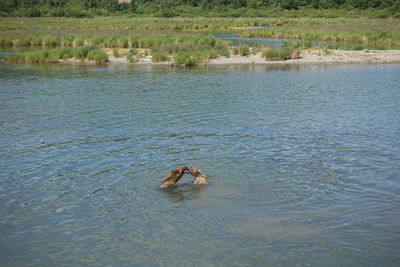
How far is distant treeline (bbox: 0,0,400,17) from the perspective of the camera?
99500 mm

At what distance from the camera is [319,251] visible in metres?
8.03

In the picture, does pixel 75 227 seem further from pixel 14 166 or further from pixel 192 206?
pixel 14 166

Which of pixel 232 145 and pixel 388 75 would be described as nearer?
pixel 232 145

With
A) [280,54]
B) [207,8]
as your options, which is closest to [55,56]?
[280,54]

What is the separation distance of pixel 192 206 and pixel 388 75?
916 inches

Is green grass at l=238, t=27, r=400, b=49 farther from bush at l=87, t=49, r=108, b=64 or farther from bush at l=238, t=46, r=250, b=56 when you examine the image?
bush at l=87, t=49, r=108, b=64

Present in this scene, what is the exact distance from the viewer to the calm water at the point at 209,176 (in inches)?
324

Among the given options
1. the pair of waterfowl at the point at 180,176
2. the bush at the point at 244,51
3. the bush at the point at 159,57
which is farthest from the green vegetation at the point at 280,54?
the pair of waterfowl at the point at 180,176

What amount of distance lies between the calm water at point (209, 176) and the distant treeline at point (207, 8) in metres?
73.7

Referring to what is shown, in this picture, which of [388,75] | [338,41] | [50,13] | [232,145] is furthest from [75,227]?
[50,13]

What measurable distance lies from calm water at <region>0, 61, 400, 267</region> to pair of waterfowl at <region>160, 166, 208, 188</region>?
0.25 metres

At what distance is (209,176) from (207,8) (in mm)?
110668

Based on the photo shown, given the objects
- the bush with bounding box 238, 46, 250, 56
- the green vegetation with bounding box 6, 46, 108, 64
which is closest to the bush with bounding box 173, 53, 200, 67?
the bush with bounding box 238, 46, 250, 56

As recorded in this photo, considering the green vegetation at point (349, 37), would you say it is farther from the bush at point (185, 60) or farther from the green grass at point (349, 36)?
the bush at point (185, 60)
